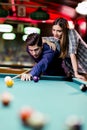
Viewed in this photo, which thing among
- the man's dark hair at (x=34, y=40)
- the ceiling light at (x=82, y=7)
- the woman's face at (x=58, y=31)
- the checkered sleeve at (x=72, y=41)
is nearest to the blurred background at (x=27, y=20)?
the ceiling light at (x=82, y=7)

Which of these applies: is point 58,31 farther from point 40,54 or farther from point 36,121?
point 36,121

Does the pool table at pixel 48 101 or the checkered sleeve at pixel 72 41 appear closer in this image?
the pool table at pixel 48 101

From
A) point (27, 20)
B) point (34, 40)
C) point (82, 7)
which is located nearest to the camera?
point (34, 40)

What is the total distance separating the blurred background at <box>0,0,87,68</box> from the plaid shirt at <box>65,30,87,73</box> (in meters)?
1.25

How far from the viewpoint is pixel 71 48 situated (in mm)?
3701

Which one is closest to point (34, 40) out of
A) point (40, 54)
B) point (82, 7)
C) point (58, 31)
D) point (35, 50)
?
point (35, 50)

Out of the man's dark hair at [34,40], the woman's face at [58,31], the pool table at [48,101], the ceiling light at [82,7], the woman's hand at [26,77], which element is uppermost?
the ceiling light at [82,7]

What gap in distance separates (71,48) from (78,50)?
0.28 m

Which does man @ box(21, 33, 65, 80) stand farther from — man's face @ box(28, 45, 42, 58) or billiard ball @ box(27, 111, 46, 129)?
billiard ball @ box(27, 111, 46, 129)

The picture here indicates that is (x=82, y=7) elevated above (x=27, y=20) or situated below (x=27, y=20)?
above

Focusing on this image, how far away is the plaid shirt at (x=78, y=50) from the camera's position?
371 centimetres

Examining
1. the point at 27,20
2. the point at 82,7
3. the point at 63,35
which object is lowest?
the point at 27,20

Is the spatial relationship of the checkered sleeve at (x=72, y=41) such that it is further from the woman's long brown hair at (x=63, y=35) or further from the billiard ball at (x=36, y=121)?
the billiard ball at (x=36, y=121)

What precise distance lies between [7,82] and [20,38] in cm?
819
